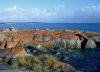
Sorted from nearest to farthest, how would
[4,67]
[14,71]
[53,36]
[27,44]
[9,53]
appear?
1. [14,71]
2. [4,67]
3. [9,53]
4. [27,44]
5. [53,36]

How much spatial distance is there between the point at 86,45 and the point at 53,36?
7.48 meters

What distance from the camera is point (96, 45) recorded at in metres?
33.1

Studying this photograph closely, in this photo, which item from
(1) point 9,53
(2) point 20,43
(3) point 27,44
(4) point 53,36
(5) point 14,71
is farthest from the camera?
(4) point 53,36

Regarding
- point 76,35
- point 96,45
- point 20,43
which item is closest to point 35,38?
point 20,43

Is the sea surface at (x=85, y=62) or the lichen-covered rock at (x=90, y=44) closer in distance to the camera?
the sea surface at (x=85, y=62)

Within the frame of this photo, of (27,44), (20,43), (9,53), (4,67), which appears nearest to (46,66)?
(4,67)

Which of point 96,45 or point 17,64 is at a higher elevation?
point 17,64

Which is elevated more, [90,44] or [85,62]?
[90,44]

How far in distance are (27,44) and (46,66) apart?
67.7 feet

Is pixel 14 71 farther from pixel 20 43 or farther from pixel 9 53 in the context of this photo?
pixel 20 43

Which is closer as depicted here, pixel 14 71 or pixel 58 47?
pixel 14 71

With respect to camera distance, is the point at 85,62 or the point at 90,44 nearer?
the point at 85,62

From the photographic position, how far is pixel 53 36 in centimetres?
3462

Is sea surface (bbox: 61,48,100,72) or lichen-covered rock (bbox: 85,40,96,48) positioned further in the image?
lichen-covered rock (bbox: 85,40,96,48)
